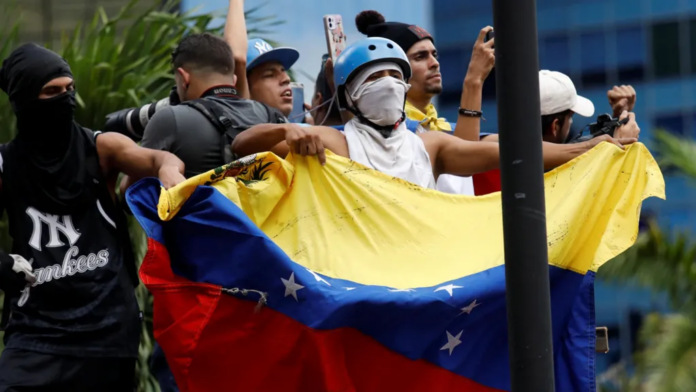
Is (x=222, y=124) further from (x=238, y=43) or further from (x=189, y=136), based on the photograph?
(x=238, y=43)

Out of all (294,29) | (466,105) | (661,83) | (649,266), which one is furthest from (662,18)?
(466,105)

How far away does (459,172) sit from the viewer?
6.43 meters

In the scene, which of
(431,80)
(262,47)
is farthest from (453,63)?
(262,47)

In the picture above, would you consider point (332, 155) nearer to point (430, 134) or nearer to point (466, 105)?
point (430, 134)

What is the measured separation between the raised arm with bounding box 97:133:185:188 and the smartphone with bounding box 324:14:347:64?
193cm

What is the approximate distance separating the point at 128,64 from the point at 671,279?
29.2ft

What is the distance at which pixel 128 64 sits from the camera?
10992mm

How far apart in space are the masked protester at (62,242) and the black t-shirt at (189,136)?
236 millimetres

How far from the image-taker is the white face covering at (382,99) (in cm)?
625

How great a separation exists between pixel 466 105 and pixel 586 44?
111 ft

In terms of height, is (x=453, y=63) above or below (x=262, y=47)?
below

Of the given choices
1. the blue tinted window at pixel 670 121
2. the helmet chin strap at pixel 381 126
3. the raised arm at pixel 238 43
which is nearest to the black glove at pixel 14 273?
the helmet chin strap at pixel 381 126

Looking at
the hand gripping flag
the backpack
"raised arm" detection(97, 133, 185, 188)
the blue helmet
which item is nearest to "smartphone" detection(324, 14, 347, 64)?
the blue helmet

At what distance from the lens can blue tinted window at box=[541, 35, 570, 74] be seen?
3978 cm
